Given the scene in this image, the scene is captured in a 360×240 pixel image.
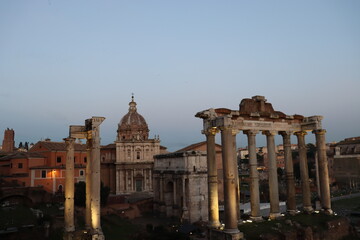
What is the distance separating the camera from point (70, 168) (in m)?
19.6

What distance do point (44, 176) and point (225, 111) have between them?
3401 centimetres

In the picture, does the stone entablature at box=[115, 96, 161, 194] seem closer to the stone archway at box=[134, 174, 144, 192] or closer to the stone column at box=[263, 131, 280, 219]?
the stone archway at box=[134, 174, 144, 192]

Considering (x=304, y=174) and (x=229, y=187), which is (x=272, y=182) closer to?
(x=304, y=174)

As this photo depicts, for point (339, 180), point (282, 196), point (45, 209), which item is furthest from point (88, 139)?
point (339, 180)

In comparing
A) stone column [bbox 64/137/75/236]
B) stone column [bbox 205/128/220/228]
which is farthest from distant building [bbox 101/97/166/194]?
stone column [bbox 205/128/220/228]

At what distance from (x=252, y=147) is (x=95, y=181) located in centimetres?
994

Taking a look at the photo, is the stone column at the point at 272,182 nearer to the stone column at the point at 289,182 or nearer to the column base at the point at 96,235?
the stone column at the point at 289,182

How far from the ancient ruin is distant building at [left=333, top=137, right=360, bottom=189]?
57.7 m

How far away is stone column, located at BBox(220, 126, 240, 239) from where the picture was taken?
16.2 metres

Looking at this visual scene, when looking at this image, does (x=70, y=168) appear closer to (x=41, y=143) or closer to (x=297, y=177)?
(x=41, y=143)

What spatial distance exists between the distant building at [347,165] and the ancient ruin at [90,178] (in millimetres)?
57724

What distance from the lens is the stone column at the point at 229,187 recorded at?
16.2 metres

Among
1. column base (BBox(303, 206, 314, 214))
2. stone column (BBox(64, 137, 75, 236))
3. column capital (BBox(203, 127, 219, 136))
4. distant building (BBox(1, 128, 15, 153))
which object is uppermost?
distant building (BBox(1, 128, 15, 153))

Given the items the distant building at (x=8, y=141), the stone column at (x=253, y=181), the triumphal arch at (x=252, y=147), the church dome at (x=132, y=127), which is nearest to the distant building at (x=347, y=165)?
the church dome at (x=132, y=127)
